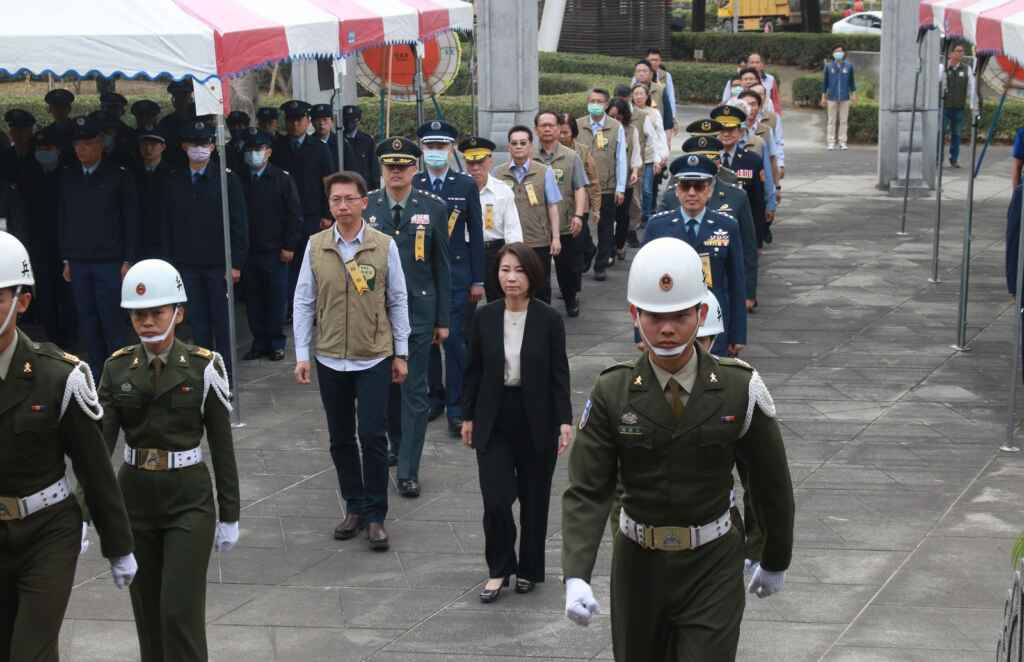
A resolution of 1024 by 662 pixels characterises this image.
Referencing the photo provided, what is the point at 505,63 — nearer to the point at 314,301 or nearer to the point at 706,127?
the point at 706,127

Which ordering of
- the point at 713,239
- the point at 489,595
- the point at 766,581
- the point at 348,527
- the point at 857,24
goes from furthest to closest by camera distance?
1. the point at 857,24
2. the point at 713,239
3. the point at 348,527
4. the point at 489,595
5. the point at 766,581

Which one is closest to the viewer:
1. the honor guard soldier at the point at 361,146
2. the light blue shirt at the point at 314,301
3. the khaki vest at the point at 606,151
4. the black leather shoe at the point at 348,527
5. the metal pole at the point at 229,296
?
the light blue shirt at the point at 314,301

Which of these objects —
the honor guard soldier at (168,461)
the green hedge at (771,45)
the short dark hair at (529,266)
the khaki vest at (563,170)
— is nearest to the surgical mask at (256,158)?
the khaki vest at (563,170)

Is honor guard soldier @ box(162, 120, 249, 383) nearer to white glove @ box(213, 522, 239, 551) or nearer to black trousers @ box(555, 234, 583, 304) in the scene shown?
black trousers @ box(555, 234, 583, 304)

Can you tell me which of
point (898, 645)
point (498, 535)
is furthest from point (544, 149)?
point (898, 645)

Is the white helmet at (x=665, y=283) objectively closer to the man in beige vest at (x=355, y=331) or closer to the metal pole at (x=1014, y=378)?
the man in beige vest at (x=355, y=331)

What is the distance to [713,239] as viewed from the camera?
9.42 m

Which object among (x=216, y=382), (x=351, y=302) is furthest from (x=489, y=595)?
(x=216, y=382)

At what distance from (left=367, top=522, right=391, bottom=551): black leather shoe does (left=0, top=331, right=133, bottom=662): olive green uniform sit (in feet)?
10.7

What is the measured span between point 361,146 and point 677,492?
11897 millimetres

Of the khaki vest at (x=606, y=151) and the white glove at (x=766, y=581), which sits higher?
the khaki vest at (x=606, y=151)

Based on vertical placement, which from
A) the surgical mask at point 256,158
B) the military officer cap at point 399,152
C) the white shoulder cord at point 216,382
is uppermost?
the military officer cap at point 399,152

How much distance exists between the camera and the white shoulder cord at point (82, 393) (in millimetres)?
5258

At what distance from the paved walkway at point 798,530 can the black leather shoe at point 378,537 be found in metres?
0.05
